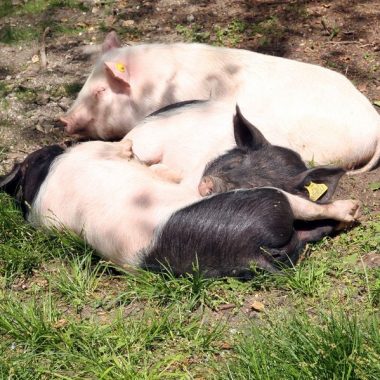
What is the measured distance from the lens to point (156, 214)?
14.6 feet

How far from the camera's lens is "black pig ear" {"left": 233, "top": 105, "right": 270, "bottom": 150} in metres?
4.98

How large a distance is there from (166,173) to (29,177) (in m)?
0.99

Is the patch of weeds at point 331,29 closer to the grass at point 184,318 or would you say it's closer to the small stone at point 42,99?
the small stone at point 42,99

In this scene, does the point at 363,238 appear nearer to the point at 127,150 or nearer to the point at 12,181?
the point at 127,150

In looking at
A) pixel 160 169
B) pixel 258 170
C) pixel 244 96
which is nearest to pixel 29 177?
pixel 160 169

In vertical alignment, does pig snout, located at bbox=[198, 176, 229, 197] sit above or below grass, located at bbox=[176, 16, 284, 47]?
below

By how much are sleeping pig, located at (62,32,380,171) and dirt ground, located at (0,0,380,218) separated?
1.78ft

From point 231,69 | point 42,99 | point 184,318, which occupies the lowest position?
point 184,318

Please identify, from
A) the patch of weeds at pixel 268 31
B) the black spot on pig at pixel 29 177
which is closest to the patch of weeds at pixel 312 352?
the black spot on pig at pixel 29 177

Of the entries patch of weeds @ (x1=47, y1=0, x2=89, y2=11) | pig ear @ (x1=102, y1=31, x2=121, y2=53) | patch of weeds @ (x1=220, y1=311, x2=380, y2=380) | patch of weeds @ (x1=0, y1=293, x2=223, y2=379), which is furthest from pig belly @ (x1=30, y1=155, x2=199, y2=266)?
patch of weeds @ (x1=47, y1=0, x2=89, y2=11)

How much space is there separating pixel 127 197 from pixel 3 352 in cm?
127

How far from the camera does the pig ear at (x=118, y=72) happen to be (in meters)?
6.07

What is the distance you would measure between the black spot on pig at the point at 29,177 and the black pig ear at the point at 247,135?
1283 millimetres

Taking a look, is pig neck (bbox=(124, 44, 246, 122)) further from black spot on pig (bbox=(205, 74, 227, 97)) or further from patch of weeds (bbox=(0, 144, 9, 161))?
patch of weeds (bbox=(0, 144, 9, 161))
